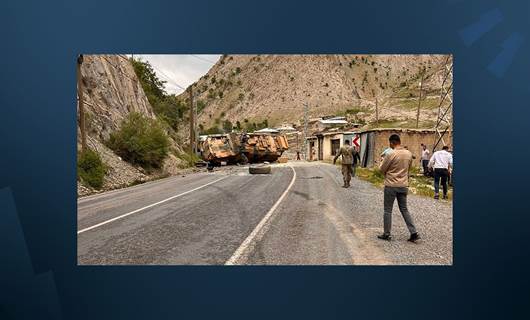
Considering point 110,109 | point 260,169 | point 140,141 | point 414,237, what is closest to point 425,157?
point 414,237

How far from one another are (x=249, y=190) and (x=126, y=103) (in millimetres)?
2551

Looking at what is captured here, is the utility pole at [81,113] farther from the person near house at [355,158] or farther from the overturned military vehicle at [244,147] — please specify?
the person near house at [355,158]

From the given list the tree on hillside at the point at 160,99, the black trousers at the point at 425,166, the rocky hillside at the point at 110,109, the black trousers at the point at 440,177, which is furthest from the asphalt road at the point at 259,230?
the tree on hillside at the point at 160,99

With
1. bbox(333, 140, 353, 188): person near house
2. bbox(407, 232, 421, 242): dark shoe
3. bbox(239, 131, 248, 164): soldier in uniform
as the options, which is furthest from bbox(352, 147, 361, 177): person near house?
bbox(239, 131, 248, 164): soldier in uniform

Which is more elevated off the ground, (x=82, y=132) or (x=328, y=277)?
(x=82, y=132)

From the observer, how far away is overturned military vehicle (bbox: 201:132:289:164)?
7.52 meters

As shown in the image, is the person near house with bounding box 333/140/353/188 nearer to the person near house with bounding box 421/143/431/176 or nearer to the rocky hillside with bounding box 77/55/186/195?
the person near house with bounding box 421/143/431/176

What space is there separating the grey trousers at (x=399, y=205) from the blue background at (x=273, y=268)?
1.64ft

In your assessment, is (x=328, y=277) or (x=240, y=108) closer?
(x=328, y=277)

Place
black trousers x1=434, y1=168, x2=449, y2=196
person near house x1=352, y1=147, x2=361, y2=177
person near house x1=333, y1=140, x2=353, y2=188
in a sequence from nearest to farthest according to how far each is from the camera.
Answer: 1. black trousers x1=434, y1=168, x2=449, y2=196
2. person near house x1=333, y1=140, x2=353, y2=188
3. person near house x1=352, y1=147, x2=361, y2=177
